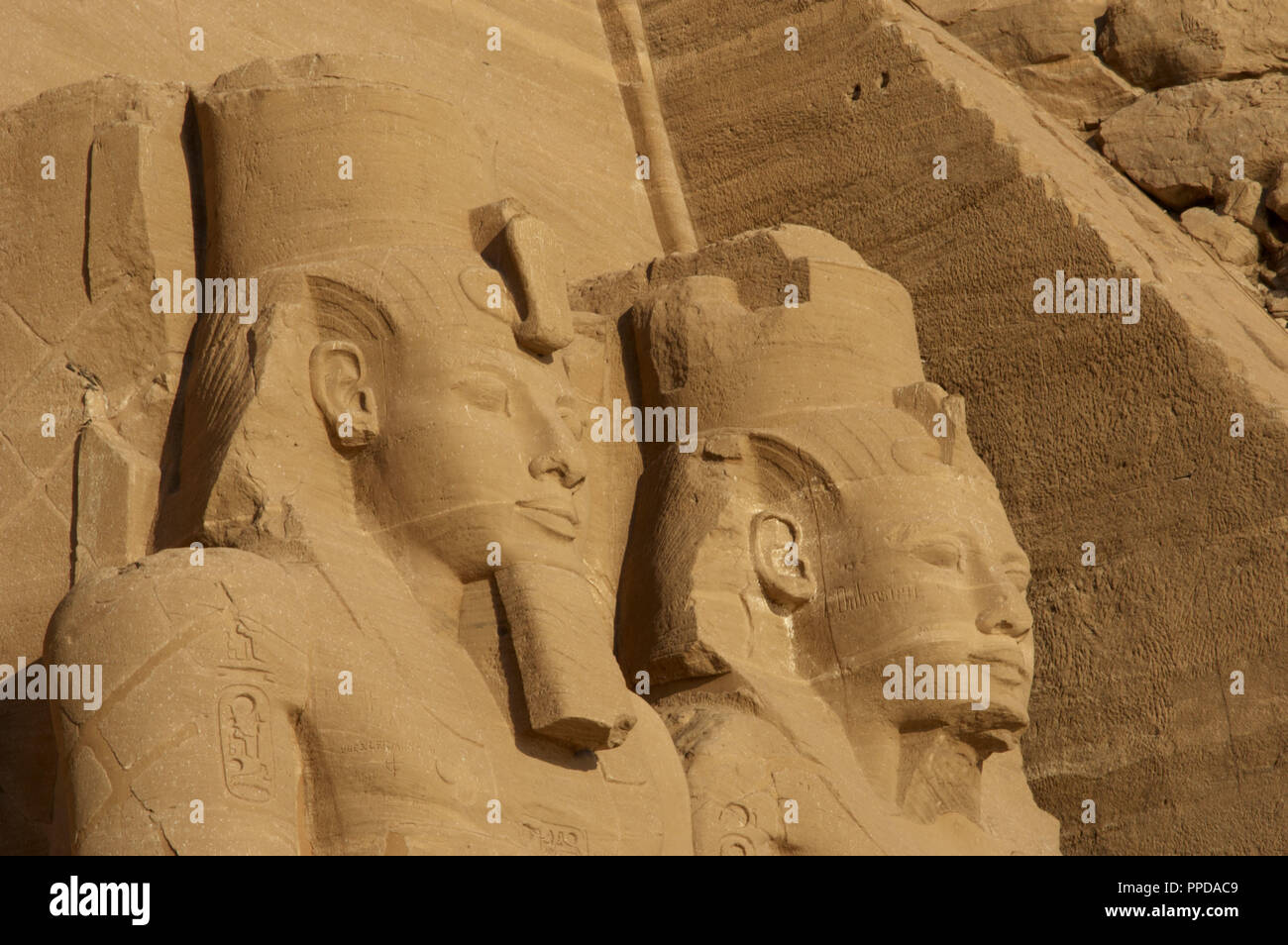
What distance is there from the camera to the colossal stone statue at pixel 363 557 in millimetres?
5410

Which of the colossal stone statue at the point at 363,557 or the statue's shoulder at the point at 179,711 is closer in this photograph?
the statue's shoulder at the point at 179,711

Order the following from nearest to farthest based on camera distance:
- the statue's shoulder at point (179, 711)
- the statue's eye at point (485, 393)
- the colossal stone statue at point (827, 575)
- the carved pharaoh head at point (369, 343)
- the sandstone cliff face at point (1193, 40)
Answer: the statue's shoulder at point (179, 711) < the carved pharaoh head at point (369, 343) < the statue's eye at point (485, 393) < the colossal stone statue at point (827, 575) < the sandstone cliff face at point (1193, 40)

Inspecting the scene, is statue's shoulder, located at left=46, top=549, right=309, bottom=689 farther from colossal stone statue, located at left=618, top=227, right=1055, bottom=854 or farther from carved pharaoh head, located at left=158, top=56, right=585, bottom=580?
colossal stone statue, located at left=618, top=227, right=1055, bottom=854

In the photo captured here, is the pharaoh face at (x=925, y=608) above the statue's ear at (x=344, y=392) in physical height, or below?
below

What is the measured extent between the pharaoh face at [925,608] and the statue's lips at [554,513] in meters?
1.24

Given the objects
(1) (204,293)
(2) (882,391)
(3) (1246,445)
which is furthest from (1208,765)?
(1) (204,293)

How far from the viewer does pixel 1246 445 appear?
8578 millimetres

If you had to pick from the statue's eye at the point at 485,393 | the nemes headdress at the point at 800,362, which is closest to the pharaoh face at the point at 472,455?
the statue's eye at the point at 485,393

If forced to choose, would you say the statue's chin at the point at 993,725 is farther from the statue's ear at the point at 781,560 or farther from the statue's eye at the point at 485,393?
the statue's eye at the point at 485,393

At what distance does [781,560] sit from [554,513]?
4.04 ft

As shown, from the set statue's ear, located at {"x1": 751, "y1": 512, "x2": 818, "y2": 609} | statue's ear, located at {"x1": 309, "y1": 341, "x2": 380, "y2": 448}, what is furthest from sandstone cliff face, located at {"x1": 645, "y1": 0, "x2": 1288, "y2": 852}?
statue's ear, located at {"x1": 309, "y1": 341, "x2": 380, "y2": 448}

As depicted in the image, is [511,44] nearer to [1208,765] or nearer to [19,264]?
[19,264]

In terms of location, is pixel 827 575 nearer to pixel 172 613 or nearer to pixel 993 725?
pixel 993 725

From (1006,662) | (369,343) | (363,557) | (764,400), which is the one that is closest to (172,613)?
(363,557)
